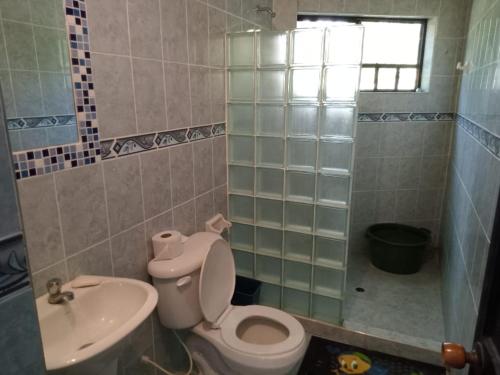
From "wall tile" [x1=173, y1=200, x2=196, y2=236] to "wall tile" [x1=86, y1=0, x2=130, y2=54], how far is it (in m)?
0.78

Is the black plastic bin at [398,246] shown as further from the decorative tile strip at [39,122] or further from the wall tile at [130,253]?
the decorative tile strip at [39,122]

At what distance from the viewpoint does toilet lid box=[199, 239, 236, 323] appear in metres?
1.61

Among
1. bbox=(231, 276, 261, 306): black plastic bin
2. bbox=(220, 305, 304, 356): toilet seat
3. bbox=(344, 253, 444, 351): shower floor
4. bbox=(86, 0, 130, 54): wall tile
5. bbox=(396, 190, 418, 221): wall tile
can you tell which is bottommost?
bbox=(344, 253, 444, 351): shower floor

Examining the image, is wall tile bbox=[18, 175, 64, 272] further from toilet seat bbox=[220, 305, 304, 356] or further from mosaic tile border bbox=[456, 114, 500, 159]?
mosaic tile border bbox=[456, 114, 500, 159]

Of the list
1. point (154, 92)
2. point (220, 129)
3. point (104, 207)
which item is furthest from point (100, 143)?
point (220, 129)

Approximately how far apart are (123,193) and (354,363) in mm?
1538

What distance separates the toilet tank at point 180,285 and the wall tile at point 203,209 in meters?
0.33

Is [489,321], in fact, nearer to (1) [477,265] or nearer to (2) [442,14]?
(1) [477,265]

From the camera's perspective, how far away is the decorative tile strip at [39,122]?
1.06m

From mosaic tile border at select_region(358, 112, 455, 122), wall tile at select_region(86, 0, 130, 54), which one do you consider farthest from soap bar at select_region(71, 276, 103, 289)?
mosaic tile border at select_region(358, 112, 455, 122)

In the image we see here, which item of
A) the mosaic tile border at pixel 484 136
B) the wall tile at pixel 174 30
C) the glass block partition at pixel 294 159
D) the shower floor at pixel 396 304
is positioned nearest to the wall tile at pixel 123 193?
the wall tile at pixel 174 30

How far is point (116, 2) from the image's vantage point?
1.32m

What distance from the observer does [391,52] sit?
2.91 meters

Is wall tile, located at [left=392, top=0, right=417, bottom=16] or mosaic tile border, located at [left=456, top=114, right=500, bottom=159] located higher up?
wall tile, located at [left=392, top=0, right=417, bottom=16]
